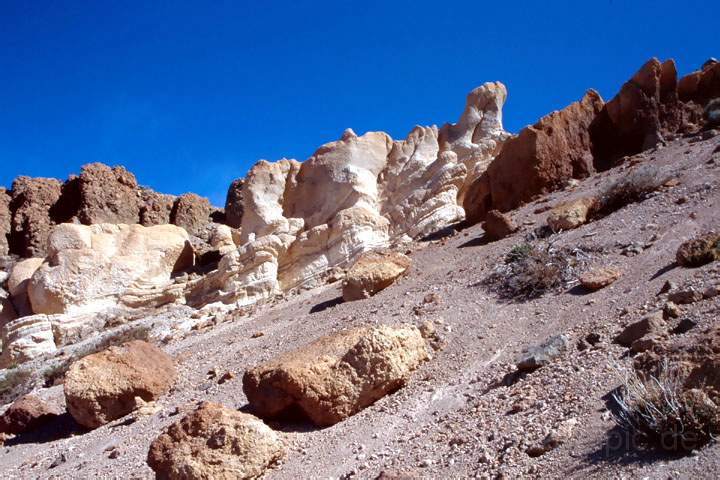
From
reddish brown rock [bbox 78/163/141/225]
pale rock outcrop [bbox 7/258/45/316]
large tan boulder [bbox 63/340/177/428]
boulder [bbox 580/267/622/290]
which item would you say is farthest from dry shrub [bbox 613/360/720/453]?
reddish brown rock [bbox 78/163/141/225]

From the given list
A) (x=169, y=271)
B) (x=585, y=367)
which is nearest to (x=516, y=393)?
(x=585, y=367)

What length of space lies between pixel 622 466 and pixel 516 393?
168 centimetres

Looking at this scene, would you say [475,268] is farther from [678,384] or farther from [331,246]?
[331,246]

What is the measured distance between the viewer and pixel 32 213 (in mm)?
28531

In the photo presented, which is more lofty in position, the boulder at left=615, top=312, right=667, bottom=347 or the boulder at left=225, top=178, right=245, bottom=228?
the boulder at left=225, top=178, right=245, bottom=228

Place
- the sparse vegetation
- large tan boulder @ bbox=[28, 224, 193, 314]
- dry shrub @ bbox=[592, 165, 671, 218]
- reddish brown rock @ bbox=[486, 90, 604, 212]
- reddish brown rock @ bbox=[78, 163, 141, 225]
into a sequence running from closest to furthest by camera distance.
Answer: the sparse vegetation → dry shrub @ bbox=[592, 165, 671, 218] → reddish brown rock @ bbox=[486, 90, 604, 212] → large tan boulder @ bbox=[28, 224, 193, 314] → reddish brown rock @ bbox=[78, 163, 141, 225]

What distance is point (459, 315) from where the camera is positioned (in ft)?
27.0

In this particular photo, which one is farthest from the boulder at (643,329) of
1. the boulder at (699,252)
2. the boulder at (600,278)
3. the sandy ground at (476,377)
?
the boulder at (600,278)

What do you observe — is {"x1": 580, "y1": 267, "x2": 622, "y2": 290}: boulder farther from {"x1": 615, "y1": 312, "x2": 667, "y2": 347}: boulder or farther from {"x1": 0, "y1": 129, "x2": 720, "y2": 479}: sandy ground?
{"x1": 615, "y1": 312, "x2": 667, "y2": 347}: boulder

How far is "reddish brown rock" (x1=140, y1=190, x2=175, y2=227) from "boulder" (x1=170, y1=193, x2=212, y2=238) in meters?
0.41

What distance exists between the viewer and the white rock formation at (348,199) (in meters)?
17.6

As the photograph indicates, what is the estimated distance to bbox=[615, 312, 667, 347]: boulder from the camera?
5.50m

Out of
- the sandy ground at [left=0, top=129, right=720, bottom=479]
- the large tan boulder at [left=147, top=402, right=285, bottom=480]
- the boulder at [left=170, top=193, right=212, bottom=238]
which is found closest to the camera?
the sandy ground at [left=0, top=129, right=720, bottom=479]

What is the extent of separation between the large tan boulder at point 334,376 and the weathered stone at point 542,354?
1.34 m
